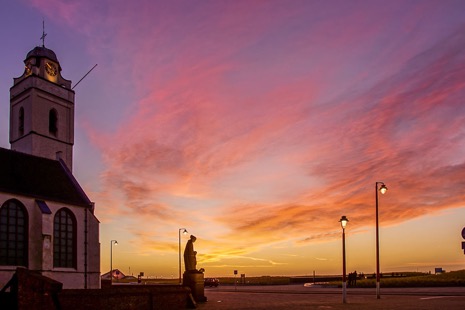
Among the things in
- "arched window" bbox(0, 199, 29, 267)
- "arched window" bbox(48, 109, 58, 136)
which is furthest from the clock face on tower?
"arched window" bbox(0, 199, 29, 267)

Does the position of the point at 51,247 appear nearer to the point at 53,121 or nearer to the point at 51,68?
the point at 53,121

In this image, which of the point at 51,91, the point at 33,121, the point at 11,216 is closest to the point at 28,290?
the point at 11,216

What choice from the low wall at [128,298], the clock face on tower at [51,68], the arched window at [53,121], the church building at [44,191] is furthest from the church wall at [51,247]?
the clock face on tower at [51,68]

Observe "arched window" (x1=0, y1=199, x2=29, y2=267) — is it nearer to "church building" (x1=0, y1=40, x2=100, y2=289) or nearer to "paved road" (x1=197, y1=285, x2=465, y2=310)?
"church building" (x1=0, y1=40, x2=100, y2=289)

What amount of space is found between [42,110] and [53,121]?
1.72 meters

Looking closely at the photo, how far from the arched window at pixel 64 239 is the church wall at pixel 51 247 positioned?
0.37m

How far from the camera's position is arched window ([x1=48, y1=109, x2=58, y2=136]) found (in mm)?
49519

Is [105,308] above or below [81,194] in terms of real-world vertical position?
below

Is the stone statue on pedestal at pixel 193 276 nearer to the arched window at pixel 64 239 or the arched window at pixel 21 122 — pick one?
the arched window at pixel 64 239

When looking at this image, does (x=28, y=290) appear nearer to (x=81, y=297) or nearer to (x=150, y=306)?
(x=81, y=297)

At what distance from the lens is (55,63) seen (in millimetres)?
51844

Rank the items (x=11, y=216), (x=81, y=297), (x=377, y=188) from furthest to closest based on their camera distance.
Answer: (x=11, y=216) < (x=377, y=188) < (x=81, y=297)

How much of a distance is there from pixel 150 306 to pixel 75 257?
17515 mm

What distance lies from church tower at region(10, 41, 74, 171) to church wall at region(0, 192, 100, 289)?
8.81 meters
